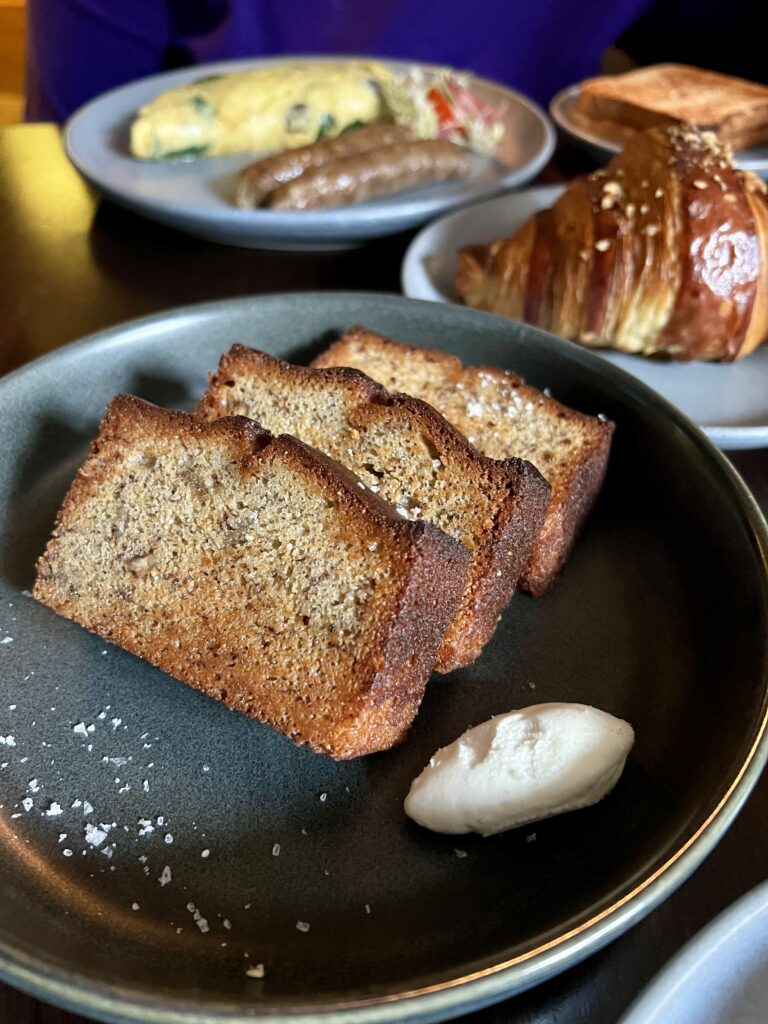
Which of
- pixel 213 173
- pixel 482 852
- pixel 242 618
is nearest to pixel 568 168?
pixel 213 173

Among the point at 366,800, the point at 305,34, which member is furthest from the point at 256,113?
the point at 366,800

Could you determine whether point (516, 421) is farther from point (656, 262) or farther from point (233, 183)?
point (233, 183)

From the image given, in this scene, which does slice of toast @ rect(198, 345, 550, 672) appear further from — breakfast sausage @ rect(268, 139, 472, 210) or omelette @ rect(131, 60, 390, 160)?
omelette @ rect(131, 60, 390, 160)

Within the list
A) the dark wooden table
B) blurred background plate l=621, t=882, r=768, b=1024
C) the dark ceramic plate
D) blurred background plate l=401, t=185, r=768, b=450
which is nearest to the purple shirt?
the dark wooden table

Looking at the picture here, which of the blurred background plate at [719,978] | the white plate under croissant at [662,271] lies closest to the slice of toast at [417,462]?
the blurred background plate at [719,978]

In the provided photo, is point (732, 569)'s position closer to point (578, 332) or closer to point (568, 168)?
point (578, 332)

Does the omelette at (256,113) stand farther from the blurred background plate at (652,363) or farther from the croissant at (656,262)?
the croissant at (656,262)
